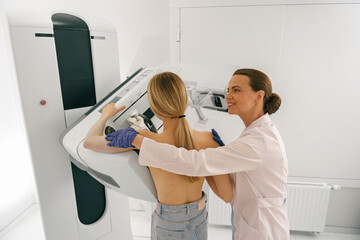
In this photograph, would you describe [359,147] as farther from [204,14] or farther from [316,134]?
[204,14]

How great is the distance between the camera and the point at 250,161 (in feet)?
3.27

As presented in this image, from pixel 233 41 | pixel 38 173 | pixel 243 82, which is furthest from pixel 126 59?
pixel 243 82

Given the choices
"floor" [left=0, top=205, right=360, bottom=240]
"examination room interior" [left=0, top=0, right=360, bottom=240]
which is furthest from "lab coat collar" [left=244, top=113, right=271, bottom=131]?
"floor" [left=0, top=205, right=360, bottom=240]

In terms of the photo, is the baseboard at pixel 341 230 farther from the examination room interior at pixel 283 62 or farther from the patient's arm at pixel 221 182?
the patient's arm at pixel 221 182

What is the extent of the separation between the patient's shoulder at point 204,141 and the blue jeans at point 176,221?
0.27 m

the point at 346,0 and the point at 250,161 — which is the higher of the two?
the point at 346,0

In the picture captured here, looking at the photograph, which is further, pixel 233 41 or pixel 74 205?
pixel 233 41

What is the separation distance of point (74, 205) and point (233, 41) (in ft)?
5.36

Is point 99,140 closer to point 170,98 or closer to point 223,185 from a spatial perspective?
point 170,98

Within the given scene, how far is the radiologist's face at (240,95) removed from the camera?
42.8 inches

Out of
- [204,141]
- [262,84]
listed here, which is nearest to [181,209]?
[204,141]

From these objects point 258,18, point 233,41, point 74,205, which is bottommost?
point 74,205

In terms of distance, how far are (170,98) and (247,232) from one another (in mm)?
699

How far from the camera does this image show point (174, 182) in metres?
1.06
